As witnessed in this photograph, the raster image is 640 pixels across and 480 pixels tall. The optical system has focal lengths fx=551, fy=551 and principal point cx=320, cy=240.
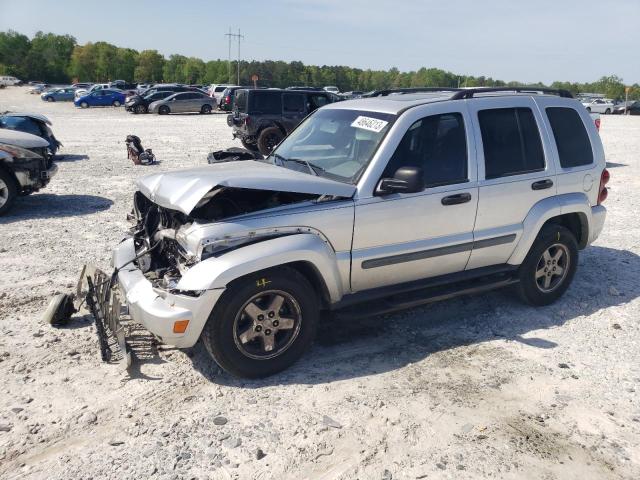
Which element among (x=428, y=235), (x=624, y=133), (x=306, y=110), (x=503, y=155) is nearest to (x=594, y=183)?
(x=503, y=155)

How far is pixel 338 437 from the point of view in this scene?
334 centimetres

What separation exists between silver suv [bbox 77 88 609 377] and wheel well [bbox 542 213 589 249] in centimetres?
2

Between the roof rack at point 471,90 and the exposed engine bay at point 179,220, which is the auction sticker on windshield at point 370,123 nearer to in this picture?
the roof rack at point 471,90

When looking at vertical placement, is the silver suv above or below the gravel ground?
above

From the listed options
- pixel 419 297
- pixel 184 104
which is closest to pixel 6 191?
pixel 419 297

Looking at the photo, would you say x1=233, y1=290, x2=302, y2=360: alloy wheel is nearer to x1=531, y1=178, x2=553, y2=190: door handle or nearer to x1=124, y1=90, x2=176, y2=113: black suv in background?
x1=531, y1=178, x2=553, y2=190: door handle

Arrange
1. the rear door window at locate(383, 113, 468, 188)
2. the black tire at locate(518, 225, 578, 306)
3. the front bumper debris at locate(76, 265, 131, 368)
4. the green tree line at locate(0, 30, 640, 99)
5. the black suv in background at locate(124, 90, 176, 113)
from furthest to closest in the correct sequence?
the green tree line at locate(0, 30, 640, 99), the black suv in background at locate(124, 90, 176, 113), the black tire at locate(518, 225, 578, 306), the rear door window at locate(383, 113, 468, 188), the front bumper debris at locate(76, 265, 131, 368)

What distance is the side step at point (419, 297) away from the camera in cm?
421

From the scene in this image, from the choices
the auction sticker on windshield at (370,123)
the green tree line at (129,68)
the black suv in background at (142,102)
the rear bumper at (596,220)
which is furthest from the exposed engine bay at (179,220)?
the green tree line at (129,68)

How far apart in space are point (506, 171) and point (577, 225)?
1234 mm

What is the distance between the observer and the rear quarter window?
5141 millimetres

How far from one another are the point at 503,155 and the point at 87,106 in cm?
4117

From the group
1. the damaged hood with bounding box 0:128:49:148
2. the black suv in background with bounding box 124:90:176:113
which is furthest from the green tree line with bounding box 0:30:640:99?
the damaged hood with bounding box 0:128:49:148

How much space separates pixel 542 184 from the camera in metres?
4.95
